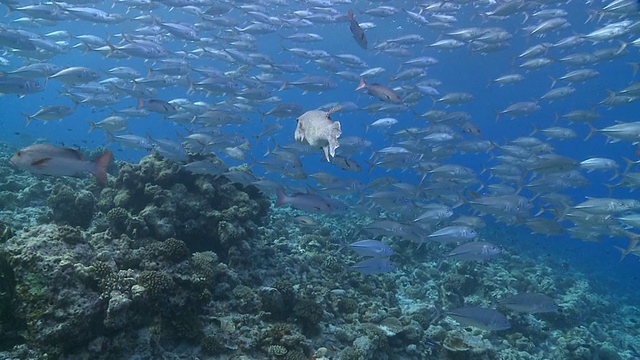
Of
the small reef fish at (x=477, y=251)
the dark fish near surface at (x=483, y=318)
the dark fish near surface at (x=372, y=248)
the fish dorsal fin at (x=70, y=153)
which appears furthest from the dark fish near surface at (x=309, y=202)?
the fish dorsal fin at (x=70, y=153)

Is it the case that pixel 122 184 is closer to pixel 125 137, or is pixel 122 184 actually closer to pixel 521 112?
pixel 125 137

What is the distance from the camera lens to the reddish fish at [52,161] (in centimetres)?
496

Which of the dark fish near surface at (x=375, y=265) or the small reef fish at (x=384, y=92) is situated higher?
the small reef fish at (x=384, y=92)

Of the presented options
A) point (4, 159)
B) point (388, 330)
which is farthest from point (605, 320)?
point (4, 159)

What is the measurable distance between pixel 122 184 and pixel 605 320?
47.0 feet

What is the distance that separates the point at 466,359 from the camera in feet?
19.6

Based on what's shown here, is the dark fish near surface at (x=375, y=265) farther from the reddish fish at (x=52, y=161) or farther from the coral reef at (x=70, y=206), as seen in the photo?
the coral reef at (x=70, y=206)

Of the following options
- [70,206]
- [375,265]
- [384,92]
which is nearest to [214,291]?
[375,265]

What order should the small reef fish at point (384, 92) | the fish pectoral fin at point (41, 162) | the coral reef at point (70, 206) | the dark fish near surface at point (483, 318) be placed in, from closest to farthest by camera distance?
1. the fish pectoral fin at point (41, 162)
2. the dark fish near surface at point (483, 318)
3. the coral reef at point (70, 206)
4. the small reef fish at point (384, 92)

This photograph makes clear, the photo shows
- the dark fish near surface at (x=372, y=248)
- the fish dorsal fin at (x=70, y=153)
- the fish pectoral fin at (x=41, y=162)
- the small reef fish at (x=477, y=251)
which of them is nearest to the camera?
the fish pectoral fin at (x=41, y=162)

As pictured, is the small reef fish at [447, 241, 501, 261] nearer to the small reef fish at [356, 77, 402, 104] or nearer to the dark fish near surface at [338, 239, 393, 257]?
the dark fish near surface at [338, 239, 393, 257]

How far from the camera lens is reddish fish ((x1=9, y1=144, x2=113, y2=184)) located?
4.96 metres

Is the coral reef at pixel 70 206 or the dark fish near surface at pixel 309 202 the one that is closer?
the dark fish near surface at pixel 309 202

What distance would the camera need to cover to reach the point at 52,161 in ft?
16.3
